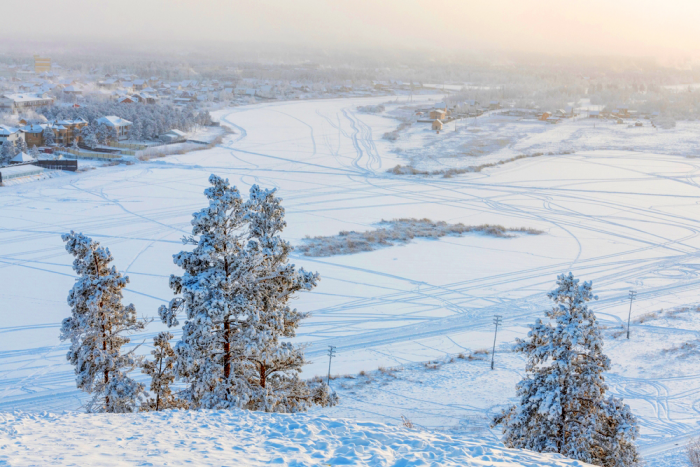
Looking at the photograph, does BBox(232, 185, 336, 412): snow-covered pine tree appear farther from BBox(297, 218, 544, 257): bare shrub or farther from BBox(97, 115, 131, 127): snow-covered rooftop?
BBox(97, 115, 131, 127): snow-covered rooftop

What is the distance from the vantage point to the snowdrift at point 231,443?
161 inches

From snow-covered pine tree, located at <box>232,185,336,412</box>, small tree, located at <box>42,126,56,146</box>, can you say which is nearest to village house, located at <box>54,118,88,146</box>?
small tree, located at <box>42,126,56,146</box>

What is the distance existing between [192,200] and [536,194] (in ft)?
42.2

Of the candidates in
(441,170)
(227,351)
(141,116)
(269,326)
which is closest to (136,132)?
(141,116)

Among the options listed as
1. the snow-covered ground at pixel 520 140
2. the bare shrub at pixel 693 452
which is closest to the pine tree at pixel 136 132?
the snow-covered ground at pixel 520 140

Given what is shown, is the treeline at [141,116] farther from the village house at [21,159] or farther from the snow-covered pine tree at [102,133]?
the village house at [21,159]

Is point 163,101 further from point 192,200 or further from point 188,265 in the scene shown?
point 188,265

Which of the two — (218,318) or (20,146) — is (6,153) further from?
(218,318)

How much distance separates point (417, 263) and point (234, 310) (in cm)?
1025

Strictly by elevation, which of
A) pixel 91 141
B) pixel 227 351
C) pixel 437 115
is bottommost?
pixel 227 351

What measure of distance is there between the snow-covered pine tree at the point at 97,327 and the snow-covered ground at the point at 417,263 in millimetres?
2940

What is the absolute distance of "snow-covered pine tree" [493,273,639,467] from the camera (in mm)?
5488

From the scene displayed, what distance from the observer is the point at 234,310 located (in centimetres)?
566

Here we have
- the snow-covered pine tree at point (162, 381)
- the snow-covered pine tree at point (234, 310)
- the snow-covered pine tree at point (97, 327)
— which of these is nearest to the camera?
the snow-covered pine tree at point (234, 310)
